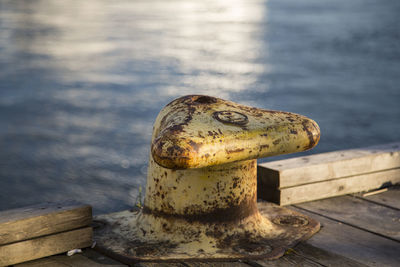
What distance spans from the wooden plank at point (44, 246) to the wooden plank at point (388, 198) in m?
1.46

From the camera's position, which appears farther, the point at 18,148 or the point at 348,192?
the point at 18,148

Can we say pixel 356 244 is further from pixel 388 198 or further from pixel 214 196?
pixel 388 198

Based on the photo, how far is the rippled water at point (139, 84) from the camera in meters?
5.67

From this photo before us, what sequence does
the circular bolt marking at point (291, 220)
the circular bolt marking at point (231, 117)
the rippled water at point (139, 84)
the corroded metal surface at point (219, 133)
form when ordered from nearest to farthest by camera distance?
the corroded metal surface at point (219, 133), the circular bolt marking at point (231, 117), the circular bolt marking at point (291, 220), the rippled water at point (139, 84)

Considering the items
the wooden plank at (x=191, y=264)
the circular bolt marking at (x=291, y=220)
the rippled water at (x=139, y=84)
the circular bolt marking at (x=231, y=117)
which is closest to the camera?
the wooden plank at (x=191, y=264)

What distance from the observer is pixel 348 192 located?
10.2 ft

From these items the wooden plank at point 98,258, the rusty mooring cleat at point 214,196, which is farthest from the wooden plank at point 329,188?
the wooden plank at point 98,258

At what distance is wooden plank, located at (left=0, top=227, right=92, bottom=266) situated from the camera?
2109 mm

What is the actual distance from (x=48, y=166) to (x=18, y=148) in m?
0.70

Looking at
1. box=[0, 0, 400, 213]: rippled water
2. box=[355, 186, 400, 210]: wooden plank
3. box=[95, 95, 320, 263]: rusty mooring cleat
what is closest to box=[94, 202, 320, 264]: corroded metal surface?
box=[95, 95, 320, 263]: rusty mooring cleat

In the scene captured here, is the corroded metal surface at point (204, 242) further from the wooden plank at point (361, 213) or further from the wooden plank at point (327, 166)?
the wooden plank at point (327, 166)

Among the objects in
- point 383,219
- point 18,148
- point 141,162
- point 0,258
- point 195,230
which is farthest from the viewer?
point 18,148

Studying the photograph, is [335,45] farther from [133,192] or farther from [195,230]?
[195,230]

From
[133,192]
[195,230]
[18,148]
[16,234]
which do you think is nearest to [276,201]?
[195,230]
